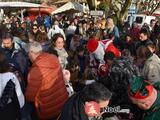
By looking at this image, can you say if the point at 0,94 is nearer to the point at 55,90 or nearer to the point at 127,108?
the point at 55,90

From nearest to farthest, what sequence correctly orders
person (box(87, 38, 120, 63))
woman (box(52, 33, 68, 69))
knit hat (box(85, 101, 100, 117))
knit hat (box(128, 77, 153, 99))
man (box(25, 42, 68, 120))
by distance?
knit hat (box(85, 101, 100, 117))
knit hat (box(128, 77, 153, 99))
man (box(25, 42, 68, 120))
woman (box(52, 33, 68, 69))
person (box(87, 38, 120, 63))

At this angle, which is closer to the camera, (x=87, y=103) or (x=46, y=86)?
(x=87, y=103)

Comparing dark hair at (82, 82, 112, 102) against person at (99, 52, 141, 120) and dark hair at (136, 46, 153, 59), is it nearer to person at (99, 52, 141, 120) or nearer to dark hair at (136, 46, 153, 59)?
person at (99, 52, 141, 120)

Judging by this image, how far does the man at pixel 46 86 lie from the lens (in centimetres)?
554

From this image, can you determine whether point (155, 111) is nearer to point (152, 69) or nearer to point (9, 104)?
point (9, 104)

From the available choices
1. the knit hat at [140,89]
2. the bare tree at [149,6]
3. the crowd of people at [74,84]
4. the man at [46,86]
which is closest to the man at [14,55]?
the crowd of people at [74,84]

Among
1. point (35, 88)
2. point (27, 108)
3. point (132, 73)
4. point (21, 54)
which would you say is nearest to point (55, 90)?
point (35, 88)

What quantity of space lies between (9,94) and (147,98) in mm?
2061

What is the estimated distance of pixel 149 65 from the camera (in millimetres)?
7145

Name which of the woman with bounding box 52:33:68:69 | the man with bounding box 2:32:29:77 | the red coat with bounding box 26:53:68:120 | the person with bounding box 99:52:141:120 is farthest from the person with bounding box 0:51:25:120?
the woman with bounding box 52:33:68:69

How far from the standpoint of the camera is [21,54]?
7520 millimetres

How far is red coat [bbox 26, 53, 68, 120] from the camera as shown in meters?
5.54

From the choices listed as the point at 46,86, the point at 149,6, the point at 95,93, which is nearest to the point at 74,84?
the point at 46,86

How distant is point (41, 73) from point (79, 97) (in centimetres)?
229
